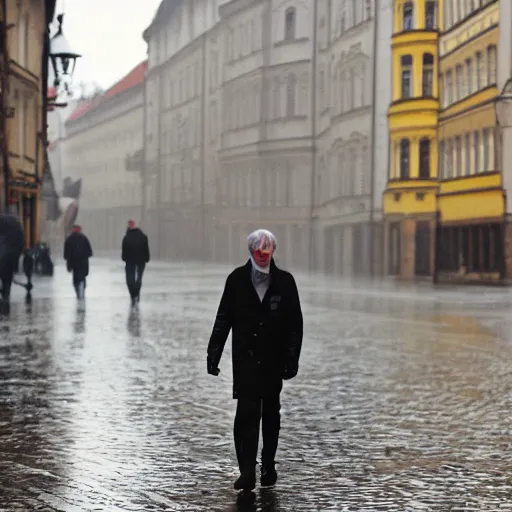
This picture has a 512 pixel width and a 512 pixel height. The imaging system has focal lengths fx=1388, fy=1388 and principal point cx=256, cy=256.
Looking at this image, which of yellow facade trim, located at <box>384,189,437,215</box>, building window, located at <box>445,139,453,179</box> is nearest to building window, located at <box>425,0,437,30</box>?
building window, located at <box>445,139,453,179</box>

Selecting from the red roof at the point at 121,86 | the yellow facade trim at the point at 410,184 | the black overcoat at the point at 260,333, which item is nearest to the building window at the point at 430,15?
the yellow facade trim at the point at 410,184

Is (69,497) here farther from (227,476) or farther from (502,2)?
(502,2)

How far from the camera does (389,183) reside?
53.9m

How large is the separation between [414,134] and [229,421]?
43.4 meters

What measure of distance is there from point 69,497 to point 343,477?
159 cm

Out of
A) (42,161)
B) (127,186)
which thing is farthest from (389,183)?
(127,186)

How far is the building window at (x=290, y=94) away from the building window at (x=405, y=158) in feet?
51.5

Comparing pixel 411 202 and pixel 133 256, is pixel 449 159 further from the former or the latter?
pixel 133 256

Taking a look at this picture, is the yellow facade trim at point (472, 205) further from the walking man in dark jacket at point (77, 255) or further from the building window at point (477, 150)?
the walking man in dark jacket at point (77, 255)

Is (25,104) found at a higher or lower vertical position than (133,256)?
higher

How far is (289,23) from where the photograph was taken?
68.6 meters

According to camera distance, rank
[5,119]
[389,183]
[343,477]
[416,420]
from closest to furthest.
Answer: [343,477]
[416,420]
[5,119]
[389,183]

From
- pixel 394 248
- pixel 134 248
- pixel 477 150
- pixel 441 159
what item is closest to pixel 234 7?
pixel 394 248

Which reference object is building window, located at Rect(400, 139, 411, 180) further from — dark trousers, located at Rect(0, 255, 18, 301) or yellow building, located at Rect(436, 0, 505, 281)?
dark trousers, located at Rect(0, 255, 18, 301)
